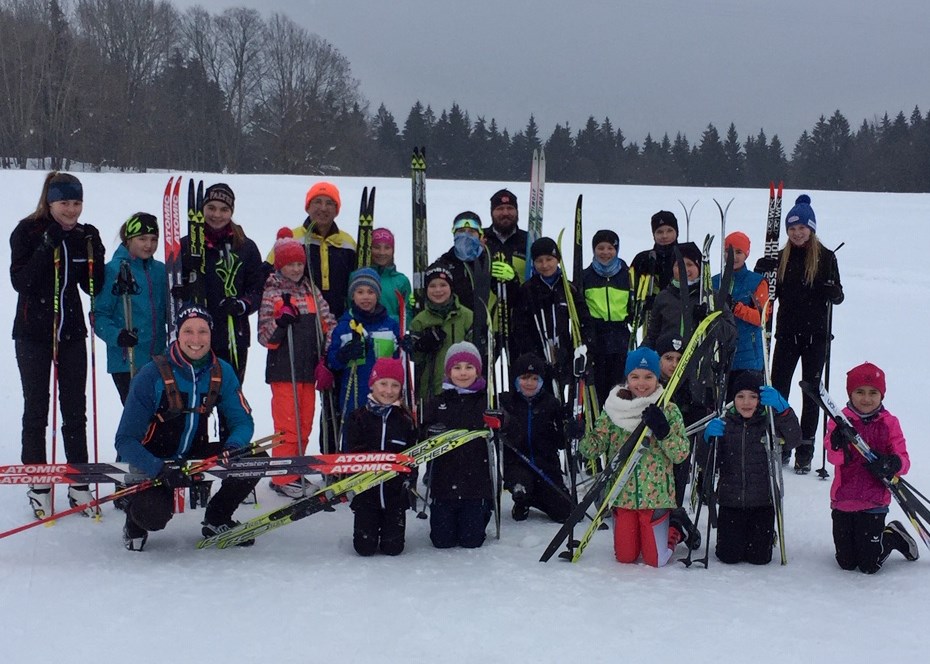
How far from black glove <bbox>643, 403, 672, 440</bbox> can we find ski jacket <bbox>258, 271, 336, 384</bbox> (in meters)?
1.88

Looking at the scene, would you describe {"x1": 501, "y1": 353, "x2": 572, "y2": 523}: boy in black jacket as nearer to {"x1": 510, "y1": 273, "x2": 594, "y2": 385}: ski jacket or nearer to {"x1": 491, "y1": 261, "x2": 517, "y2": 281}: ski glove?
{"x1": 510, "y1": 273, "x2": 594, "y2": 385}: ski jacket

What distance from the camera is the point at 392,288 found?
5.01 meters

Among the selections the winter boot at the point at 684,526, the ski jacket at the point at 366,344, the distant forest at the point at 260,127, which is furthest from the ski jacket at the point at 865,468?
the distant forest at the point at 260,127

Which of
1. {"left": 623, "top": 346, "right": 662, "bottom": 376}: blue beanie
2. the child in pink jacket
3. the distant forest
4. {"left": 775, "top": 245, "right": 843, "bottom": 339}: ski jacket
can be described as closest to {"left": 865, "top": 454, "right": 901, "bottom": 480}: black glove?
the child in pink jacket

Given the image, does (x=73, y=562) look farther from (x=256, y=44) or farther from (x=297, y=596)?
(x=256, y=44)

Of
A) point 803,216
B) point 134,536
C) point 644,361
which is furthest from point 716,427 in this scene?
point 134,536

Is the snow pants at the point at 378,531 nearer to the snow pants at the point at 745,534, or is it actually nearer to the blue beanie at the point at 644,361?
the blue beanie at the point at 644,361

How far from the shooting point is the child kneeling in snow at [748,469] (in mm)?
3764

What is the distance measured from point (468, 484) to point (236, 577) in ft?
3.74

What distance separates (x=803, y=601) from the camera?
10.8 ft

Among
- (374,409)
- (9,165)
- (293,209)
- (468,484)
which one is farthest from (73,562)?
(9,165)

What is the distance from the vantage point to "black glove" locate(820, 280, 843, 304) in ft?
16.9

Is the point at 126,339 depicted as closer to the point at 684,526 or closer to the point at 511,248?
the point at 511,248

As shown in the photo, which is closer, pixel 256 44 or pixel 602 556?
pixel 602 556
